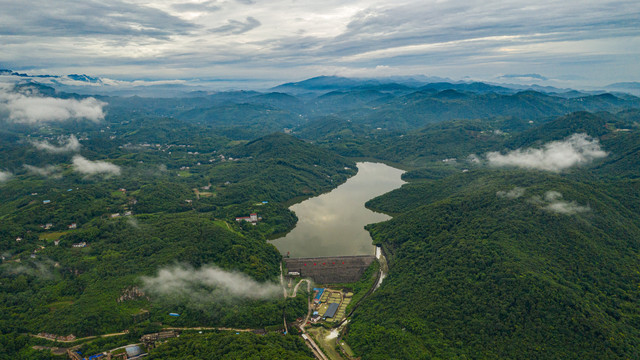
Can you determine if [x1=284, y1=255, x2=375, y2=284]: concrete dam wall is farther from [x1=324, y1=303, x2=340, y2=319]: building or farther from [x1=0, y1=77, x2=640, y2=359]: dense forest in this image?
[x1=324, y1=303, x2=340, y2=319]: building

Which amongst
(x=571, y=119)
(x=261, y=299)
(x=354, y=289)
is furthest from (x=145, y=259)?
(x=571, y=119)

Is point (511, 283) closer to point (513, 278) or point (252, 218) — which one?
point (513, 278)

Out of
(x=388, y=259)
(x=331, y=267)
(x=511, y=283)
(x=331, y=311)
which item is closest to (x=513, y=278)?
(x=511, y=283)

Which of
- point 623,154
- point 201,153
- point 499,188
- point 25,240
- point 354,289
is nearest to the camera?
point 354,289

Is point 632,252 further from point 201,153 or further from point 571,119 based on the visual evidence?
point 201,153

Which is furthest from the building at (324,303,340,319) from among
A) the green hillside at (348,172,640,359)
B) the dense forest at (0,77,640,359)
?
the green hillside at (348,172,640,359)

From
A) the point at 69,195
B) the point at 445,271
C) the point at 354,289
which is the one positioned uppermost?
the point at 69,195

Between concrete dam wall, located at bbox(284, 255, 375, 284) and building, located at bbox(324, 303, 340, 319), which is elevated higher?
concrete dam wall, located at bbox(284, 255, 375, 284)

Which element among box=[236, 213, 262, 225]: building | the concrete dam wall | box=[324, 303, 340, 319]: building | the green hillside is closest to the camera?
the green hillside
